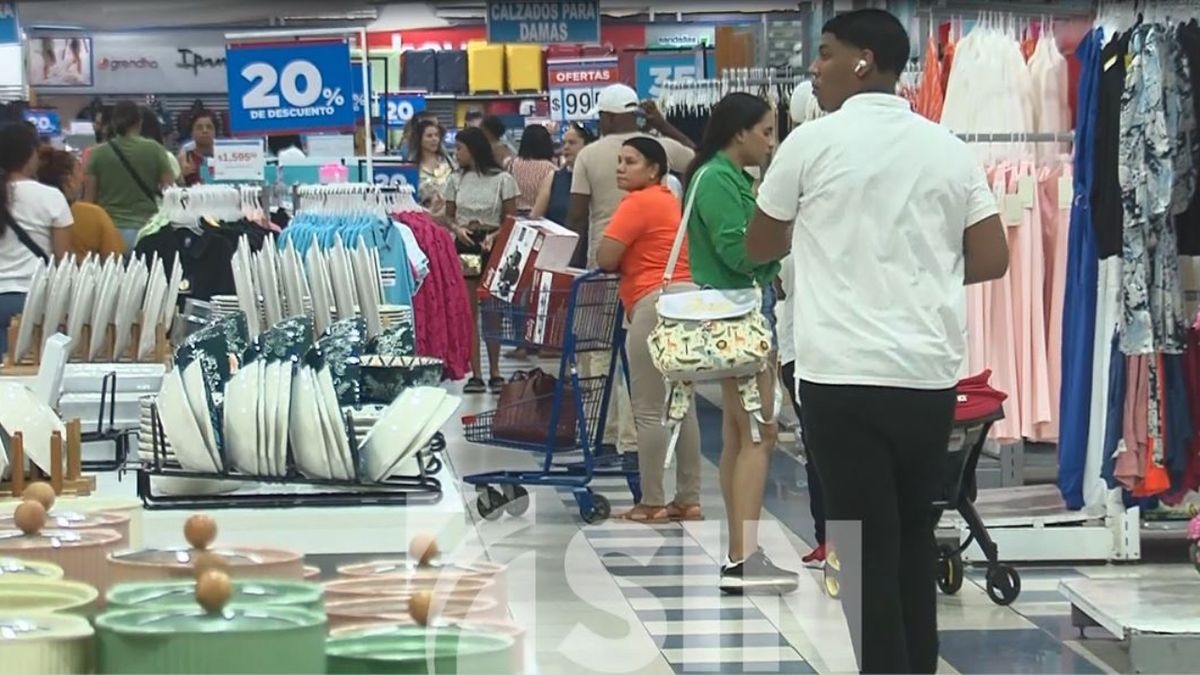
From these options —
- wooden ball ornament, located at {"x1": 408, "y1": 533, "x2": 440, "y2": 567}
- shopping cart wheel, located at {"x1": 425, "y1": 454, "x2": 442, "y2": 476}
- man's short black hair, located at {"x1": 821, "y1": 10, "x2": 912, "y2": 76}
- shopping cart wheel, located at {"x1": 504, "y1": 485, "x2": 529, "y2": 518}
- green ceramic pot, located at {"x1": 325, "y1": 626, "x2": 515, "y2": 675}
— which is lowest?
shopping cart wheel, located at {"x1": 504, "y1": 485, "x2": 529, "y2": 518}

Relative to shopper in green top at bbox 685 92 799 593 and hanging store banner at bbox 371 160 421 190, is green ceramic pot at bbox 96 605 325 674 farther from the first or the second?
hanging store banner at bbox 371 160 421 190

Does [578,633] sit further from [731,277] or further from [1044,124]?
[1044,124]

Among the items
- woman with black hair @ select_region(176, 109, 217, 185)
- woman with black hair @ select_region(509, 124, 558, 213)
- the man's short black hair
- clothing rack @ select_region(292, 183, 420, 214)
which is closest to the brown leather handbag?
clothing rack @ select_region(292, 183, 420, 214)

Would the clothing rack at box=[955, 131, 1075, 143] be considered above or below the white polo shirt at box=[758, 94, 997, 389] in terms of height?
above

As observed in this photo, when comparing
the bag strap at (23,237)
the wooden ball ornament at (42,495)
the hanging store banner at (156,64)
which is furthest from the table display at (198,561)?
the hanging store banner at (156,64)

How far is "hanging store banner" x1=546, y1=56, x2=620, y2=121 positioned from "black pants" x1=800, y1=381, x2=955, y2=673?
1146 centimetres

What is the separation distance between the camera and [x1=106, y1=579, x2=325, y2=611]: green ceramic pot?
158 centimetres

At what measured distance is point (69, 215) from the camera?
303 inches

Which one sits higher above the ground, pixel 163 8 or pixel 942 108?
pixel 163 8

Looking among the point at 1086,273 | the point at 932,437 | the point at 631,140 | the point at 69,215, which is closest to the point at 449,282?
the point at 631,140

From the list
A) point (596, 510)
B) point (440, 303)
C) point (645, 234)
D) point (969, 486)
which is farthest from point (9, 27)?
point (969, 486)

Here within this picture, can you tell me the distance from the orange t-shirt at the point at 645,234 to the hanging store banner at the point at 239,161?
3720 millimetres

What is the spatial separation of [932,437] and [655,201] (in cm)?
347

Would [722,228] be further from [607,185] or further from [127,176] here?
[127,176]
